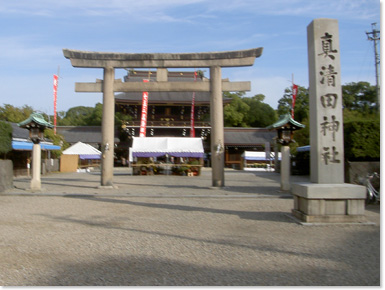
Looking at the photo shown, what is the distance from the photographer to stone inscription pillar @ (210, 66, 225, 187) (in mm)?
14727

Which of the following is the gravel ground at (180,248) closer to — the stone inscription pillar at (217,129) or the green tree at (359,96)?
the stone inscription pillar at (217,129)

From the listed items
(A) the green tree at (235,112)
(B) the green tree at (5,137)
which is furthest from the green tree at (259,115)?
(B) the green tree at (5,137)

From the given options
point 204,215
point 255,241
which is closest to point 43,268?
point 255,241

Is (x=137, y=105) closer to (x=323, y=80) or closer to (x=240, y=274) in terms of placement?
(x=323, y=80)

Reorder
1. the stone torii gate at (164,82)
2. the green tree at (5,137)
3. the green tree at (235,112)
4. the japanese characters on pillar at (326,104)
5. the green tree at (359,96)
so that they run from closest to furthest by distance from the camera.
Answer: the japanese characters on pillar at (326,104) → the green tree at (5,137) → the stone torii gate at (164,82) → the green tree at (359,96) → the green tree at (235,112)

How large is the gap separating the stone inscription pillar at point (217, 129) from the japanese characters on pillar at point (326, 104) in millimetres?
6950

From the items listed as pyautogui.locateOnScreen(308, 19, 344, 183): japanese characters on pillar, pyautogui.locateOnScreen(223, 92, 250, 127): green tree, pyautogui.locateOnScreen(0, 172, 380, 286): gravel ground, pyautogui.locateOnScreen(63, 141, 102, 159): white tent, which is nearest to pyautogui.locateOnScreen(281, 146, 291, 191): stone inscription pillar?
pyautogui.locateOnScreen(0, 172, 380, 286): gravel ground

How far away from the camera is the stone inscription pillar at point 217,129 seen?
14727mm

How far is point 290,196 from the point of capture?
12.2 meters

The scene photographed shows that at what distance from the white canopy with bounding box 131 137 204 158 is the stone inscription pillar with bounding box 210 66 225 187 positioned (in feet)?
34.6

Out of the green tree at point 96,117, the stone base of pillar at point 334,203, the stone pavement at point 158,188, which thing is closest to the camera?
the stone base of pillar at point 334,203

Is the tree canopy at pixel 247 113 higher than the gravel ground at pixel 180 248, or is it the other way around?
the tree canopy at pixel 247 113

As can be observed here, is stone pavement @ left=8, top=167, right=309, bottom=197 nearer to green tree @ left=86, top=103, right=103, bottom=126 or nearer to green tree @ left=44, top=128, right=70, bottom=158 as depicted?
green tree @ left=44, top=128, right=70, bottom=158

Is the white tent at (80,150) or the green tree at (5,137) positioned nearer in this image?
the green tree at (5,137)
